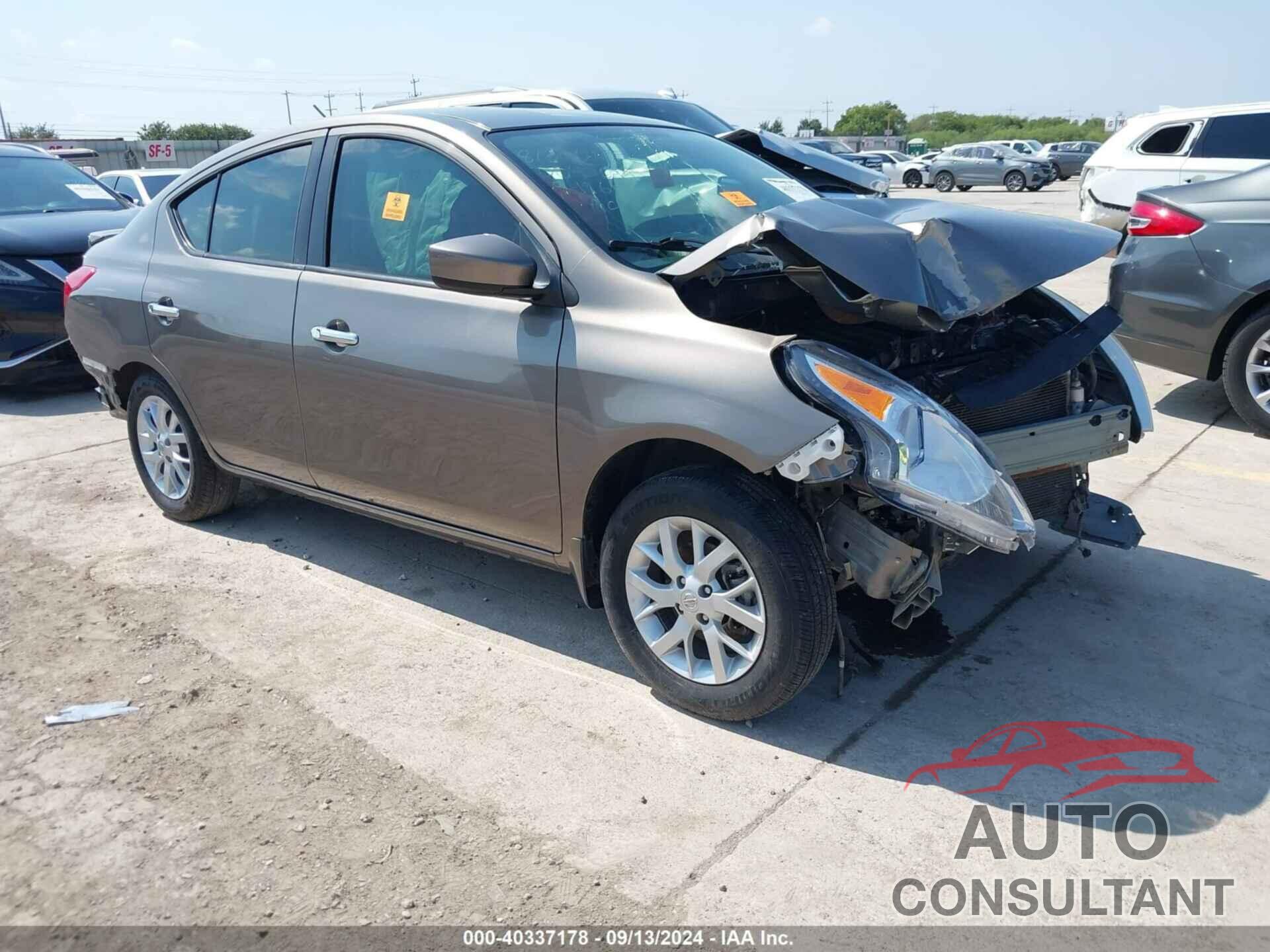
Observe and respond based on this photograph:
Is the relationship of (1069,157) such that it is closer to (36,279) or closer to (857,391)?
(36,279)

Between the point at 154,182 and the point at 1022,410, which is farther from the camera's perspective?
the point at 154,182

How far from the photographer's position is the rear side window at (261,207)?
169 inches

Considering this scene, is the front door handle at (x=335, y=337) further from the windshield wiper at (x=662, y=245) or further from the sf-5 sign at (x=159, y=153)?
the sf-5 sign at (x=159, y=153)

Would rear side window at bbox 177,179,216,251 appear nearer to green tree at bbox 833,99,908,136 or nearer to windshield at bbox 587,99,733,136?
windshield at bbox 587,99,733,136

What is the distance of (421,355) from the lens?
148 inches

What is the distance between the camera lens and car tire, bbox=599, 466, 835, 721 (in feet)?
10.0

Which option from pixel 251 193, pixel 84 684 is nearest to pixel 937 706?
pixel 84 684

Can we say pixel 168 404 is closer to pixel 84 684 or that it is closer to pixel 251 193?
pixel 251 193

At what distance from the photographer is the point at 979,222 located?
3533 millimetres

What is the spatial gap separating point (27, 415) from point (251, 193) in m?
4.24

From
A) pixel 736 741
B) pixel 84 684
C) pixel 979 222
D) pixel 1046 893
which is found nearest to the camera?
pixel 1046 893

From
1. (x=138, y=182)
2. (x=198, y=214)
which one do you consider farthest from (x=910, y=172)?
(x=198, y=214)

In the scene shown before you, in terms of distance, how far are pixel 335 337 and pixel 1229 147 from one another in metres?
9.98

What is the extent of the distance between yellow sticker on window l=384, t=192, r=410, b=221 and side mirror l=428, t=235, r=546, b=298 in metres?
0.57
